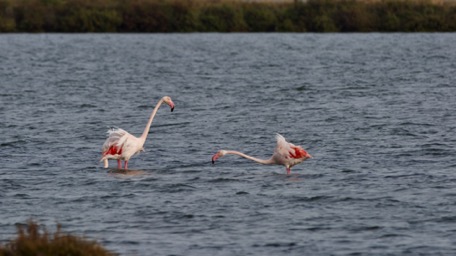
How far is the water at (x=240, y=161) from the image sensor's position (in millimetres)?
15438

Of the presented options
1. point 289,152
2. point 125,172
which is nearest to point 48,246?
point 289,152

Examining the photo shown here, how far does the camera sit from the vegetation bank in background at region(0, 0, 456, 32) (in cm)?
7388

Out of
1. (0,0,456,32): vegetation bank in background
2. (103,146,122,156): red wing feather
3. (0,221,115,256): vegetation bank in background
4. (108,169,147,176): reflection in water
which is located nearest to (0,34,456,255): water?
(108,169,147,176): reflection in water

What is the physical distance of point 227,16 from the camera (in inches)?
2990

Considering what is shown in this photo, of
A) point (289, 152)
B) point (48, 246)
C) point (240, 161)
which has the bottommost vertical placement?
point (240, 161)

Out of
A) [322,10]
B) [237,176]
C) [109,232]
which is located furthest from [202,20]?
[109,232]

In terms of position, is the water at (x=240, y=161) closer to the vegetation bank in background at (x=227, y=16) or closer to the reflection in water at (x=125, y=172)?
the reflection in water at (x=125, y=172)

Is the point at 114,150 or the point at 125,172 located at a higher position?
the point at 114,150

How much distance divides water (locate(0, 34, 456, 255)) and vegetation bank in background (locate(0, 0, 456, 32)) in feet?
77.3

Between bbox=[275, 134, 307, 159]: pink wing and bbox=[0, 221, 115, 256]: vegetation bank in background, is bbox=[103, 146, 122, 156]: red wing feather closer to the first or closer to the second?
bbox=[275, 134, 307, 159]: pink wing

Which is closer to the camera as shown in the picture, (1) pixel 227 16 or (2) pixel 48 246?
(2) pixel 48 246

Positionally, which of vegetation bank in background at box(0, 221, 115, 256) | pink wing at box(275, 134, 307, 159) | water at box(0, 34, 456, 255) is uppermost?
vegetation bank in background at box(0, 221, 115, 256)

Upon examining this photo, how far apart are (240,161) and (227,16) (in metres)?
54.3

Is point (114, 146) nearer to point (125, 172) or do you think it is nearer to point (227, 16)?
point (125, 172)
